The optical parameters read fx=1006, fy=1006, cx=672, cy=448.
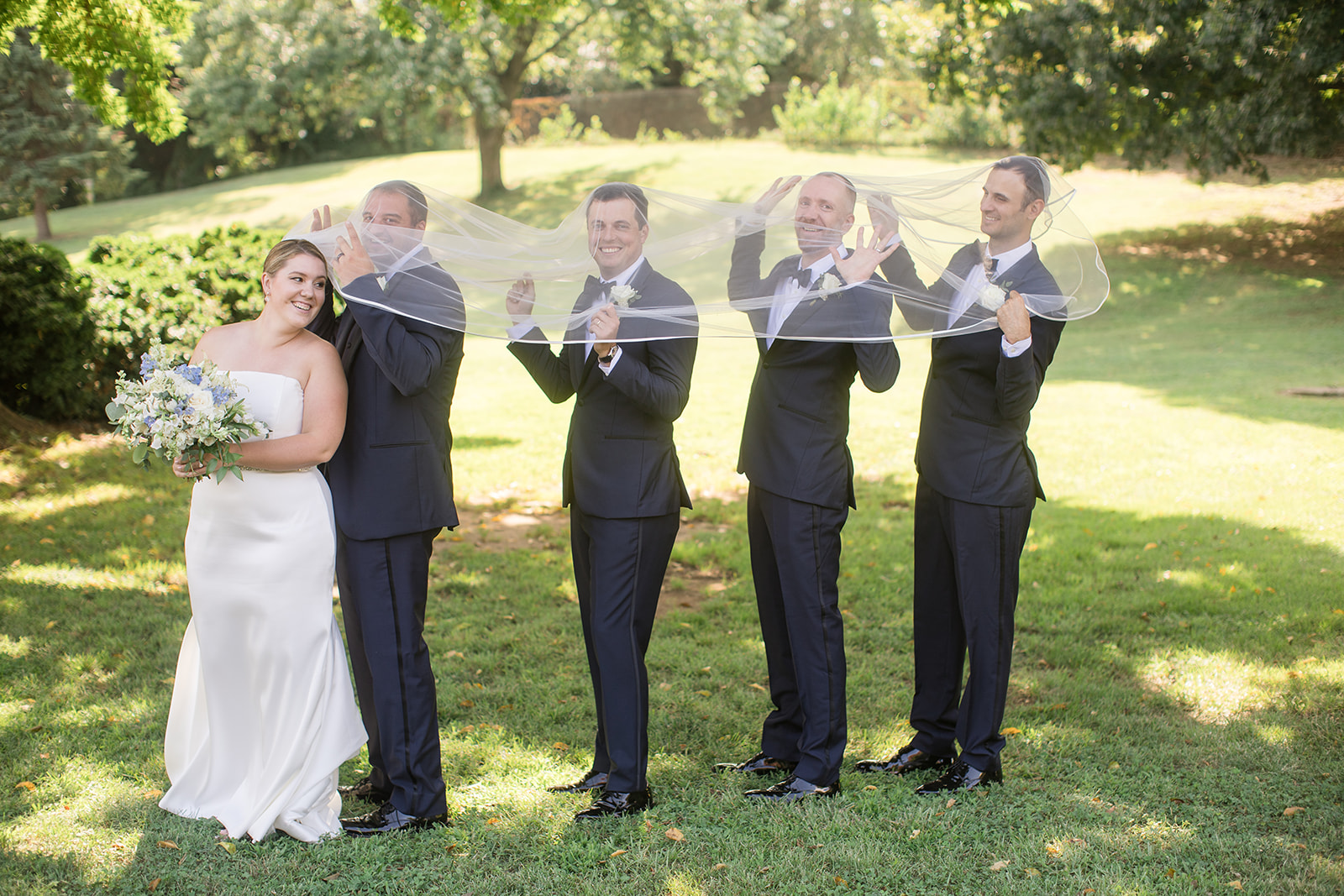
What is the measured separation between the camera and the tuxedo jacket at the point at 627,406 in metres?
3.89

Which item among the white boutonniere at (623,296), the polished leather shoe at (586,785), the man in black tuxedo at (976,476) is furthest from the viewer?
the polished leather shoe at (586,785)

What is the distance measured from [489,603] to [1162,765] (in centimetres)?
408

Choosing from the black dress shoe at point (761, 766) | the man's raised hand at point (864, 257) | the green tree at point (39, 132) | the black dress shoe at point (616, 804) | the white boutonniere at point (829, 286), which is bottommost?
the black dress shoe at point (761, 766)

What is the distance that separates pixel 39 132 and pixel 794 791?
2880 centimetres

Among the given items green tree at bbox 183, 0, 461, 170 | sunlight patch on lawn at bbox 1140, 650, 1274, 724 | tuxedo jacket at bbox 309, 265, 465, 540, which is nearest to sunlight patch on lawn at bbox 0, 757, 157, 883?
tuxedo jacket at bbox 309, 265, 465, 540

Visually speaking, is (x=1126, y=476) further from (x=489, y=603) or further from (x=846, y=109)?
(x=846, y=109)

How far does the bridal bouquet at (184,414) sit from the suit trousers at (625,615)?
132 centimetres

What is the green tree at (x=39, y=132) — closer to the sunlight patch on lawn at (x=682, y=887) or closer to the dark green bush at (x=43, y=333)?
the dark green bush at (x=43, y=333)

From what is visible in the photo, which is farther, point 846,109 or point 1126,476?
point 846,109

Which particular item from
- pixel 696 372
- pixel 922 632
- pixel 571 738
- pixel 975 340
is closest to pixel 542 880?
pixel 571 738

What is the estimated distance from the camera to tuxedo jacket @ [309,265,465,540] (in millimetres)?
3828

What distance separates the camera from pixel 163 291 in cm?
1090

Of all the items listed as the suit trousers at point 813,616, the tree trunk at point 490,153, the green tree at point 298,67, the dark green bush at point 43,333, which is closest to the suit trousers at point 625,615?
the suit trousers at point 813,616

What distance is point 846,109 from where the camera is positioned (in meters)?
35.1
